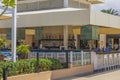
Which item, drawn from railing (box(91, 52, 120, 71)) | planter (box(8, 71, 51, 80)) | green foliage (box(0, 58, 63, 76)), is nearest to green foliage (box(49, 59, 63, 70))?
green foliage (box(0, 58, 63, 76))

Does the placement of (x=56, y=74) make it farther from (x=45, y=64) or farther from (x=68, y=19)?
(x=68, y=19)

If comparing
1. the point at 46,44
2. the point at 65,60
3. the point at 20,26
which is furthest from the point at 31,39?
the point at 65,60

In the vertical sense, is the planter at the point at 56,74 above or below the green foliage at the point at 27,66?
below

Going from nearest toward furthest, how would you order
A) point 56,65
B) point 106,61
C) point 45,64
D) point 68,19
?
point 45,64 < point 56,65 < point 106,61 < point 68,19

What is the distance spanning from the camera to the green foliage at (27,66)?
13211 mm

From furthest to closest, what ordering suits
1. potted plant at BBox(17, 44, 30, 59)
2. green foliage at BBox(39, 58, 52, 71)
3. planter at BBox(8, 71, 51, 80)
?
potted plant at BBox(17, 44, 30, 59) → green foliage at BBox(39, 58, 52, 71) → planter at BBox(8, 71, 51, 80)

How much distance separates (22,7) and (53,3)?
163 inches

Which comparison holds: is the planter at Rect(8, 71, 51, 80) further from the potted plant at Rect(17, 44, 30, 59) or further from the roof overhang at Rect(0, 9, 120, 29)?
the roof overhang at Rect(0, 9, 120, 29)

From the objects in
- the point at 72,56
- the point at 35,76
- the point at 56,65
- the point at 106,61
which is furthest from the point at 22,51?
the point at 106,61

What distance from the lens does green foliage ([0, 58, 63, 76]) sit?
1321 cm

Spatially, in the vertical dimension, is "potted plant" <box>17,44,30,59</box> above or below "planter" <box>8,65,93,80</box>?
above

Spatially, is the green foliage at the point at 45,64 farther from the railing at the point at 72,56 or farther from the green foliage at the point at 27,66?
the railing at the point at 72,56

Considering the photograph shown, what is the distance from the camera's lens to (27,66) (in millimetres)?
14203

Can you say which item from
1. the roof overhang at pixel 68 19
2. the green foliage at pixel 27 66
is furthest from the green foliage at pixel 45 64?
the roof overhang at pixel 68 19
